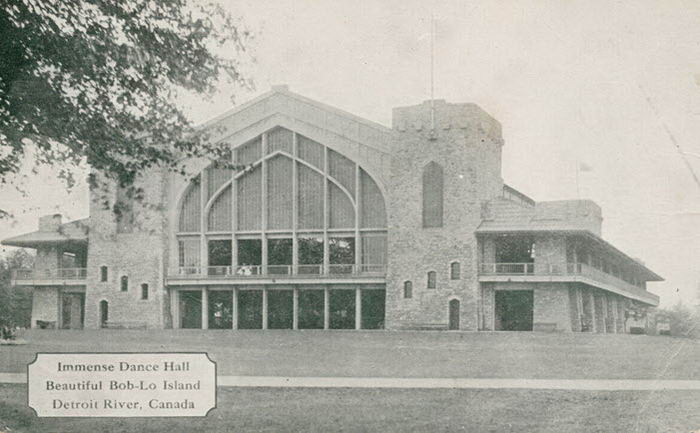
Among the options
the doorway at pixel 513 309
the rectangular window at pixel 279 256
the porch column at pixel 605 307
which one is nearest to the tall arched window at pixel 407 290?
the doorway at pixel 513 309

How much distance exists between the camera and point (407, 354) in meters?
19.1

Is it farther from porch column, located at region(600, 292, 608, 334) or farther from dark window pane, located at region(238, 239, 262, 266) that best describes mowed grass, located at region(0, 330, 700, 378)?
porch column, located at region(600, 292, 608, 334)

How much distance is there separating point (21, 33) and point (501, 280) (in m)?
24.6

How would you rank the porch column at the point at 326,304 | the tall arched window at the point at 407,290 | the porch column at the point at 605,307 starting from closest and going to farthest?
the tall arched window at the point at 407,290 → the porch column at the point at 326,304 → the porch column at the point at 605,307

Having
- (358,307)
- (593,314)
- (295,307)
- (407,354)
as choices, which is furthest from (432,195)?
(407,354)

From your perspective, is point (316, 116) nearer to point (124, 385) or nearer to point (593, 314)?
point (593, 314)

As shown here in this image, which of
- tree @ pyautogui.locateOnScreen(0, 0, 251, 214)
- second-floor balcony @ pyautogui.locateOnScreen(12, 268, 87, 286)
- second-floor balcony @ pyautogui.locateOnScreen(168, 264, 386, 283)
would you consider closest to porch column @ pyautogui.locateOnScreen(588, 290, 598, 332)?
second-floor balcony @ pyautogui.locateOnScreen(168, 264, 386, 283)

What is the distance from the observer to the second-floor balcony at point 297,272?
33625mm

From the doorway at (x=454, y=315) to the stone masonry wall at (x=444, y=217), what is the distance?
27 centimetres

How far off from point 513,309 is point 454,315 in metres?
2.76

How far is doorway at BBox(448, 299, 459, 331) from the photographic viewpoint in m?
32.2

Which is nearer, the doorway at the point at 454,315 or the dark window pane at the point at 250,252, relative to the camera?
the doorway at the point at 454,315

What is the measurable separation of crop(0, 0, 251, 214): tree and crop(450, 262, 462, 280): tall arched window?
21.0 meters

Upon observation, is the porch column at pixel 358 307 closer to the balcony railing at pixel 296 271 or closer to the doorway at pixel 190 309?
the balcony railing at pixel 296 271
